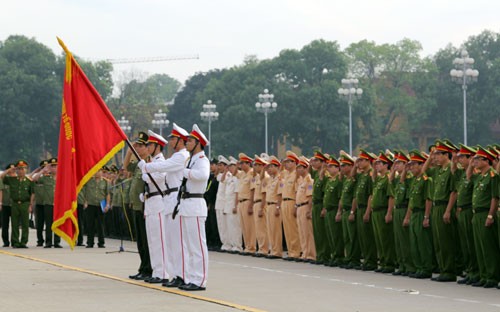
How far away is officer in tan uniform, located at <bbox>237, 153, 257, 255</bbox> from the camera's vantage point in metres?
23.8

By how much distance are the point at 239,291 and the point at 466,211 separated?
11.9 ft

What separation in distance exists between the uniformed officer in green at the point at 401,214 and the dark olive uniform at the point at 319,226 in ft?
8.07

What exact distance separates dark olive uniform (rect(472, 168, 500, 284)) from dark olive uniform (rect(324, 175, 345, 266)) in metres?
4.36

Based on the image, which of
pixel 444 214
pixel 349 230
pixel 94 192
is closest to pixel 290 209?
pixel 349 230

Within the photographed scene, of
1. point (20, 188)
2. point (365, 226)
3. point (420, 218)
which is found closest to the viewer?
point (420, 218)

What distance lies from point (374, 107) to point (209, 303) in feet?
256

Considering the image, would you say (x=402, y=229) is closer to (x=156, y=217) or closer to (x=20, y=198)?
(x=156, y=217)

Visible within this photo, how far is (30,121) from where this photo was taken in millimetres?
95438

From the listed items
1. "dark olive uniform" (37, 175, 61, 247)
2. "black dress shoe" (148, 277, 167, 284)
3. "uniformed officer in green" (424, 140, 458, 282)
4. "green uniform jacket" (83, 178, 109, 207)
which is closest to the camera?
"black dress shoe" (148, 277, 167, 284)

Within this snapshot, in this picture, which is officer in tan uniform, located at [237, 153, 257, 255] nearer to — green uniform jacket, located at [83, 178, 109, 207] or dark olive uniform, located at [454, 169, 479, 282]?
green uniform jacket, located at [83, 178, 109, 207]

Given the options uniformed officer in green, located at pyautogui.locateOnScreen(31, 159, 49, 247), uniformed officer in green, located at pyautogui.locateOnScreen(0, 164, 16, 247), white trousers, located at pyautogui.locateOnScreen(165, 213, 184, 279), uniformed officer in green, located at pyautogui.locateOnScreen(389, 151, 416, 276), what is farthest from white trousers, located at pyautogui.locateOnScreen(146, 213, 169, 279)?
uniformed officer in green, located at pyautogui.locateOnScreen(0, 164, 16, 247)

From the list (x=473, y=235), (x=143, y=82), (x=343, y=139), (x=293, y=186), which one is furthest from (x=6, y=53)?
(x=473, y=235)

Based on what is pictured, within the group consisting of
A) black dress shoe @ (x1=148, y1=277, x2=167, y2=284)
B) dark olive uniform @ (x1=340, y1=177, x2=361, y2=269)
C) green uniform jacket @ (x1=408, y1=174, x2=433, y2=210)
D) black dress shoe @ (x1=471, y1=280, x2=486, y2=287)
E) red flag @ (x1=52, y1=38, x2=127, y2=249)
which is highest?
red flag @ (x1=52, y1=38, x2=127, y2=249)

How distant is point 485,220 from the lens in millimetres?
15680
